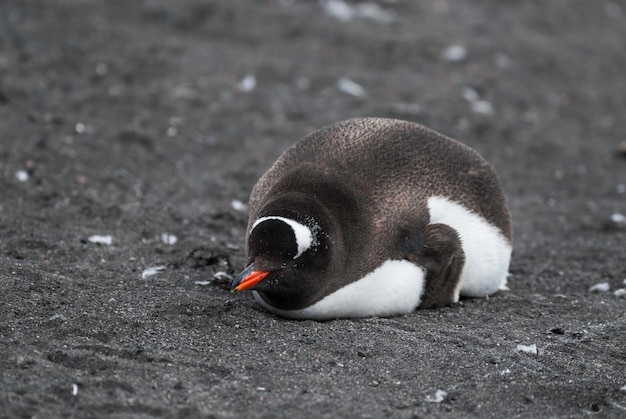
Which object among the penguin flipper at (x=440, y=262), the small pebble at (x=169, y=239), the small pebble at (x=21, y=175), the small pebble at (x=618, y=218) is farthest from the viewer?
the small pebble at (x=618, y=218)

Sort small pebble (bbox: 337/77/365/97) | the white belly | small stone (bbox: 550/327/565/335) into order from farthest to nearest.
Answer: small pebble (bbox: 337/77/365/97) < the white belly < small stone (bbox: 550/327/565/335)

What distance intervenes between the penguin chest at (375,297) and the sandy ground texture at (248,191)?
102 mm

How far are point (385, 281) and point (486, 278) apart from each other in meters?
1.13

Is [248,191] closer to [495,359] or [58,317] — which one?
[58,317]

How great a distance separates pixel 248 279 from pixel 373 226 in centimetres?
95

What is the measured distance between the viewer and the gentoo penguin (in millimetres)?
5660

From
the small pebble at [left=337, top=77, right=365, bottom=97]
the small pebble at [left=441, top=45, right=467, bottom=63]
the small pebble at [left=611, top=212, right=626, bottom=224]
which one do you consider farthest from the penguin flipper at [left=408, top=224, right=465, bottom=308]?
the small pebble at [left=441, top=45, right=467, bottom=63]

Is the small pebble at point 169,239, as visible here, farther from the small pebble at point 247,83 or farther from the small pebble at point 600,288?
the small pebble at point 247,83

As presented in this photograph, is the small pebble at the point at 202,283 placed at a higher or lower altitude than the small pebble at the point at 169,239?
higher

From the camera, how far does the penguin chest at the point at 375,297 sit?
5.89 m

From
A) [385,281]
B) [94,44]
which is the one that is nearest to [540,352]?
[385,281]

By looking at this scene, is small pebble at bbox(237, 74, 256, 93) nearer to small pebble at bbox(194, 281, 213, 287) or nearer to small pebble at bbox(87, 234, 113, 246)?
small pebble at bbox(87, 234, 113, 246)


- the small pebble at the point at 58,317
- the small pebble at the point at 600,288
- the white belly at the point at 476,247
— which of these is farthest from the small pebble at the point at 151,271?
the small pebble at the point at 600,288

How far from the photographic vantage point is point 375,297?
19.7ft
